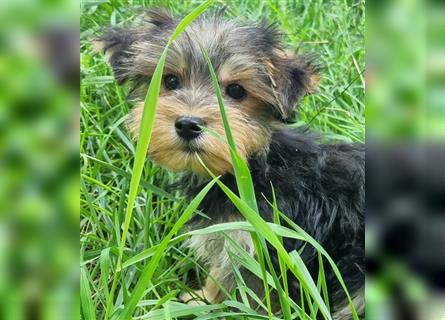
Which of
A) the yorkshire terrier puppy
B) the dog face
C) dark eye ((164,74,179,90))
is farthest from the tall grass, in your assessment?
dark eye ((164,74,179,90))

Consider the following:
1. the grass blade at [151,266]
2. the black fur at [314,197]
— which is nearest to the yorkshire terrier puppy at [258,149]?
the black fur at [314,197]

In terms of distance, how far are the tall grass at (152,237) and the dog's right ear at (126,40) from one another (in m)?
0.30

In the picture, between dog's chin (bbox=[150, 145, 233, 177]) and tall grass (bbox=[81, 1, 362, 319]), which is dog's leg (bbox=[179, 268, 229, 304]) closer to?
tall grass (bbox=[81, 1, 362, 319])

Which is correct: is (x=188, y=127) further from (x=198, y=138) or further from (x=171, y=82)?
(x=171, y=82)

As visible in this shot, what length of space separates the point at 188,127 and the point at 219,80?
337 millimetres

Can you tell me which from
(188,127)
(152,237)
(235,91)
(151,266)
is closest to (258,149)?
(235,91)

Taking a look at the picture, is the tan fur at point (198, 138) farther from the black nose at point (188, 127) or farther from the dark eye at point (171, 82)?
the dark eye at point (171, 82)

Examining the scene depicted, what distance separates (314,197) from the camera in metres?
2.46

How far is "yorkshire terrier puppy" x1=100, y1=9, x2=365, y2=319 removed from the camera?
2.30 metres

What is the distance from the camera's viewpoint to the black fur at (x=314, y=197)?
2.33 meters

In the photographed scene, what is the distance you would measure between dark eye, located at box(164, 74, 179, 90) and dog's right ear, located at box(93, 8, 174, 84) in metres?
0.15

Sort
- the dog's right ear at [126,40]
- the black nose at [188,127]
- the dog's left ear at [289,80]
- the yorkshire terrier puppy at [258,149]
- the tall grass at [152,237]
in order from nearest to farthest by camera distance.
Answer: the tall grass at [152,237], the black nose at [188,127], the yorkshire terrier puppy at [258,149], the dog's left ear at [289,80], the dog's right ear at [126,40]

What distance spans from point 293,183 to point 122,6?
1.77 metres

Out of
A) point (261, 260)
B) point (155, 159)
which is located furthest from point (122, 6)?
point (261, 260)
